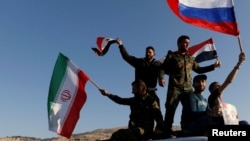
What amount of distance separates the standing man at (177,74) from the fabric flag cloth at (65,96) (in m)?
2.43

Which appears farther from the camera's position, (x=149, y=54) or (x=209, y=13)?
(x=149, y=54)

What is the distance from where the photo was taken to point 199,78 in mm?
6492

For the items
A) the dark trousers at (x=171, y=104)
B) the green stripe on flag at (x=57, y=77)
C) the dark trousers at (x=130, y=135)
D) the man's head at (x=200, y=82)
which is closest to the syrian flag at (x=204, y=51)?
the green stripe on flag at (x=57, y=77)

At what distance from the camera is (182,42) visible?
293 inches

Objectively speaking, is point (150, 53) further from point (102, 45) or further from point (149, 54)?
point (102, 45)

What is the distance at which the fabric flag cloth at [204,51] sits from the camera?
9738 millimetres

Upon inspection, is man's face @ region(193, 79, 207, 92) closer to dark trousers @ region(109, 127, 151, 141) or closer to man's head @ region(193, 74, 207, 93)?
man's head @ region(193, 74, 207, 93)

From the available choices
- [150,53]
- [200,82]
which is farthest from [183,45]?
[200,82]

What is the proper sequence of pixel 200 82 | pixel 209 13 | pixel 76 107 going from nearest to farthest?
pixel 200 82
pixel 209 13
pixel 76 107

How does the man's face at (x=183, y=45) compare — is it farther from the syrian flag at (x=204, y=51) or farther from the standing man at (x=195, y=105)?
the syrian flag at (x=204, y=51)

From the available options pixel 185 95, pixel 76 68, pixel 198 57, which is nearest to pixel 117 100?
pixel 185 95

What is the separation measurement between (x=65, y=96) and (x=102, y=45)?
1.68 meters

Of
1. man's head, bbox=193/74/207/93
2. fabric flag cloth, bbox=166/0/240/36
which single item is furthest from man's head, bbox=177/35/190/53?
man's head, bbox=193/74/207/93

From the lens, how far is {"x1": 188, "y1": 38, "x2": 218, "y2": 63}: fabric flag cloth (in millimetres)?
9738
